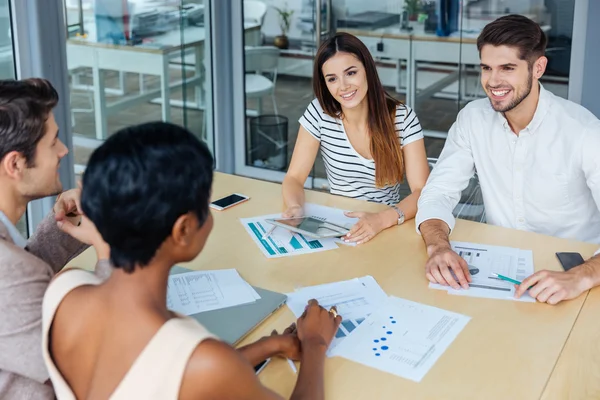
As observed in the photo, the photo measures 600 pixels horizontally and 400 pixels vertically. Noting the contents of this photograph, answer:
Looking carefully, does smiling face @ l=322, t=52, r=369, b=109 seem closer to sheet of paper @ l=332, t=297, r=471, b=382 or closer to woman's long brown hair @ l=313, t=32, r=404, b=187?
woman's long brown hair @ l=313, t=32, r=404, b=187

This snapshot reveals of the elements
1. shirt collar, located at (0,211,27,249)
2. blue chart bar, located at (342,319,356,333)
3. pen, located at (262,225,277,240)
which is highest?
shirt collar, located at (0,211,27,249)

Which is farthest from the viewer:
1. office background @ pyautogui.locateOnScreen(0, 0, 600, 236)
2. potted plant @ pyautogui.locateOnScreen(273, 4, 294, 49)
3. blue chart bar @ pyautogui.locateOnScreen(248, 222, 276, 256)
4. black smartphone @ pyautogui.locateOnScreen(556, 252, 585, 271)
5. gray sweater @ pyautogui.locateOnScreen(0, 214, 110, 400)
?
potted plant @ pyautogui.locateOnScreen(273, 4, 294, 49)

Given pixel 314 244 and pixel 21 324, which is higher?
pixel 21 324

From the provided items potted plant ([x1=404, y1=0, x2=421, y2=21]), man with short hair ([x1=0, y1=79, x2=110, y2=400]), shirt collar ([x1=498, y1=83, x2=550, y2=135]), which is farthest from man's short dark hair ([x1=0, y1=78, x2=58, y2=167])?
potted plant ([x1=404, y1=0, x2=421, y2=21])

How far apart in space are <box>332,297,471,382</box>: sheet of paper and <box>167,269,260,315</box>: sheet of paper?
0.30 m

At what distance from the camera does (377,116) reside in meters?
2.79

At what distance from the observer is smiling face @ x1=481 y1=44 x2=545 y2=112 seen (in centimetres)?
240

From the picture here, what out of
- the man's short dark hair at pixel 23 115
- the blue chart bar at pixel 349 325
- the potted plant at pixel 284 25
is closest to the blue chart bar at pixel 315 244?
the blue chart bar at pixel 349 325

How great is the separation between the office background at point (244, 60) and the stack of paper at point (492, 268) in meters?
0.78

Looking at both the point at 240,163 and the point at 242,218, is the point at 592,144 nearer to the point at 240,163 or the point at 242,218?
the point at 242,218

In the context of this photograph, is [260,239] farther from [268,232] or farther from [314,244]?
[314,244]

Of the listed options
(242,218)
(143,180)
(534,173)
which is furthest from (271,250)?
(143,180)

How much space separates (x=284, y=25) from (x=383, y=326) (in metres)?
3.06

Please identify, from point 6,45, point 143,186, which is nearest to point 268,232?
point 143,186
